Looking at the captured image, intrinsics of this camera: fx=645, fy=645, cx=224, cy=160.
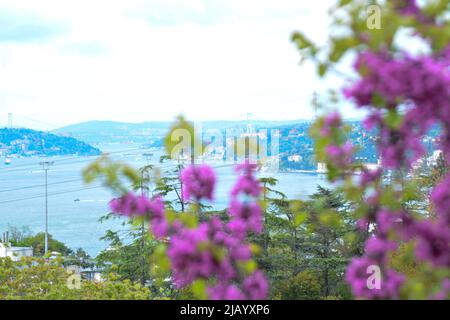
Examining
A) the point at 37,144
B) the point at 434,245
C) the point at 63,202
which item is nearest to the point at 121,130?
the point at 37,144

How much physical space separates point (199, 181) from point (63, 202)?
139ft

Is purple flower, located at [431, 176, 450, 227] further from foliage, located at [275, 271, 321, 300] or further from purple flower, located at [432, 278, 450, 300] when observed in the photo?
foliage, located at [275, 271, 321, 300]

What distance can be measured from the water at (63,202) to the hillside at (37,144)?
86 cm

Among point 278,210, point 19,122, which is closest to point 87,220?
point 19,122

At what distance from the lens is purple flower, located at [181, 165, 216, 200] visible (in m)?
1.38

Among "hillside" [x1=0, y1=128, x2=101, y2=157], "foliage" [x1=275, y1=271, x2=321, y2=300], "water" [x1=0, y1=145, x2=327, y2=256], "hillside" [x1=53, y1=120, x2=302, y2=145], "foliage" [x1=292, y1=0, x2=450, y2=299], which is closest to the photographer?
"foliage" [x1=292, y1=0, x2=450, y2=299]

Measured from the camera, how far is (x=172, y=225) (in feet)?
4.47

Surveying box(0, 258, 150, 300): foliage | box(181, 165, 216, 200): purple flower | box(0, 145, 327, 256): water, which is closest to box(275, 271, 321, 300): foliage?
box(0, 258, 150, 300): foliage

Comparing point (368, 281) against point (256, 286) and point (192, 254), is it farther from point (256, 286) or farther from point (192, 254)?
point (192, 254)

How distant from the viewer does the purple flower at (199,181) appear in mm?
1382

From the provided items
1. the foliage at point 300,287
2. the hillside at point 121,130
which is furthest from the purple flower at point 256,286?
the hillside at point 121,130

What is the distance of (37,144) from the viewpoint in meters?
31.5

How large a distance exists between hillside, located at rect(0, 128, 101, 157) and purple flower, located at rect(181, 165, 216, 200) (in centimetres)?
2543
